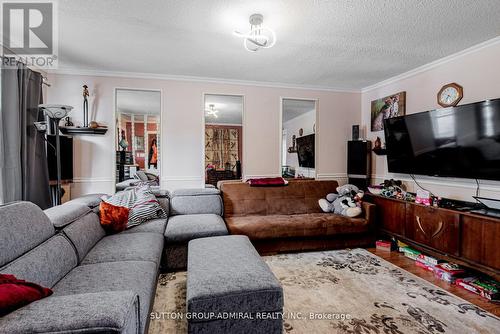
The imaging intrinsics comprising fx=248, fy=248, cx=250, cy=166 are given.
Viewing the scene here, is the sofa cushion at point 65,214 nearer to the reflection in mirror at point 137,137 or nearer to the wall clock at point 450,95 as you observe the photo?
the reflection in mirror at point 137,137

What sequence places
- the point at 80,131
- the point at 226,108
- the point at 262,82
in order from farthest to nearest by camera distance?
the point at 226,108 → the point at 262,82 → the point at 80,131

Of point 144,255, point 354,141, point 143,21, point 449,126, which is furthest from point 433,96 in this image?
point 144,255

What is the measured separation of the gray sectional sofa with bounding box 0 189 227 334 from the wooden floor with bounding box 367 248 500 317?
1.97 m

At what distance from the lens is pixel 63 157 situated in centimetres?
339

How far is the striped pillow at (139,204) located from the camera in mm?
2613

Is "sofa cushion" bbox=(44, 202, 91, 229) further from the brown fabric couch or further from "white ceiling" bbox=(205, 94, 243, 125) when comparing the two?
"white ceiling" bbox=(205, 94, 243, 125)

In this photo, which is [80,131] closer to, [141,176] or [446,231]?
[141,176]

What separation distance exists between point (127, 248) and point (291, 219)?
6.02 ft

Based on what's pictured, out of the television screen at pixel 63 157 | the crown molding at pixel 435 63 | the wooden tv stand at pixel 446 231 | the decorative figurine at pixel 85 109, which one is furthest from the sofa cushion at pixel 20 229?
the crown molding at pixel 435 63

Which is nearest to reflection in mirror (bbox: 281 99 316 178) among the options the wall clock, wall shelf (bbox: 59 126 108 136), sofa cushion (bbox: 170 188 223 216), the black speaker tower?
the black speaker tower

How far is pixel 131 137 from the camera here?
3.83 m

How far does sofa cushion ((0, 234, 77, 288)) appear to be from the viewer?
121 cm

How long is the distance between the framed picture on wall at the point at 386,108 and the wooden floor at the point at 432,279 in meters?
2.04

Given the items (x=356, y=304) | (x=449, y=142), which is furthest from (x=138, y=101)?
(x=449, y=142)
